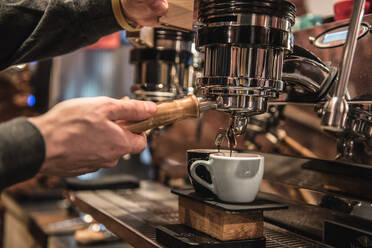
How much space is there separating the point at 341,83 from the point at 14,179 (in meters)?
0.37

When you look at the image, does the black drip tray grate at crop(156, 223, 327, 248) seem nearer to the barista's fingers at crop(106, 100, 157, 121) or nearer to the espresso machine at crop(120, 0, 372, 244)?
the espresso machine at crop(120, 0, 372, 244)

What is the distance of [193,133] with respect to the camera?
1.48 m

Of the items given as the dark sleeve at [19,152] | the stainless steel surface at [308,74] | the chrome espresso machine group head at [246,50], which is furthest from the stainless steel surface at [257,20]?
the dark sleeve at [19,152]

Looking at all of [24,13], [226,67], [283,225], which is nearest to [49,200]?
[24,13]

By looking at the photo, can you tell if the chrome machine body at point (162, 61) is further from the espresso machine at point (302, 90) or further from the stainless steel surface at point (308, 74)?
the stainless steel surface at point (308, 74)

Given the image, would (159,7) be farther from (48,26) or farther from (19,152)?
(19,152)

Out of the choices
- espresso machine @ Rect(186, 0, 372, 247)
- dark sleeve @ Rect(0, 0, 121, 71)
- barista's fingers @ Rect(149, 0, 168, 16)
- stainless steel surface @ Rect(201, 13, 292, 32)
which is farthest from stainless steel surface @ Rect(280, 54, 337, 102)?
dark sleeve @ Rect(0, 0, 121, 71)

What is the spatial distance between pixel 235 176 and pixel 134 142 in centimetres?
15

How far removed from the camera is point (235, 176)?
0.56m

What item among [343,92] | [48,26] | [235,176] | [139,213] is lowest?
[139,213]

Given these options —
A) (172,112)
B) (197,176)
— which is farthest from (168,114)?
(197,176)

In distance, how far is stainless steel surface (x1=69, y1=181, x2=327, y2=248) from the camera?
619 millimetres

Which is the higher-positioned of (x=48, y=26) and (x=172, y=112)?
(x=48, y=26)

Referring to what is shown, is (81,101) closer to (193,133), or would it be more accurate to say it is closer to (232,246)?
(232,246)
